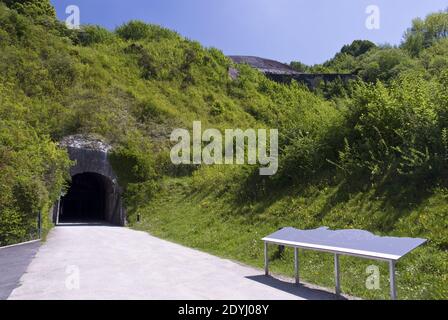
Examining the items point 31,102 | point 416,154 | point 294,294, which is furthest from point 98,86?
point 294,294

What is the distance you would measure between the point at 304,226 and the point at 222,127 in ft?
76.8

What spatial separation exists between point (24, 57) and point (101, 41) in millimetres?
12699

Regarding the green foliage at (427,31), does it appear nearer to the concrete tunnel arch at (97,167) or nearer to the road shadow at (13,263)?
the concrete tunnel arch at (97,167)

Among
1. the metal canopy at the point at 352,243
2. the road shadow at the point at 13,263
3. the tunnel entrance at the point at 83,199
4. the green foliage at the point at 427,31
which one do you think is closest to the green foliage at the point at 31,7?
the tunnel entrance at the point at 83,199

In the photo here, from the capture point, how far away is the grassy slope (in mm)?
7793

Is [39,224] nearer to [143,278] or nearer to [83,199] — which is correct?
[143,278]

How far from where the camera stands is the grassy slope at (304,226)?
779 centimetres

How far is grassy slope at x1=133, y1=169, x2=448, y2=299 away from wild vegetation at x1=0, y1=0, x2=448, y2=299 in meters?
0.05

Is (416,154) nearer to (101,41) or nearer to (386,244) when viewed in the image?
(386,244)

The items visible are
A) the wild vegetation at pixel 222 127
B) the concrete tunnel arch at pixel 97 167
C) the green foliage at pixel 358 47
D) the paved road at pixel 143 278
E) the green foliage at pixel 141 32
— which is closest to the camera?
the paved road at pixel 143 278

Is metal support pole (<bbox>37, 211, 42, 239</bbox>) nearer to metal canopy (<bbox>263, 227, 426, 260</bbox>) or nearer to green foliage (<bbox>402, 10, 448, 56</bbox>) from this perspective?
metal canopy (<bbox>263, 227, 426, 260</bbox>)

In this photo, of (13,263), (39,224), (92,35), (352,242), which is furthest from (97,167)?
(92,35)

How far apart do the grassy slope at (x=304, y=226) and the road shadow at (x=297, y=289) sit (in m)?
0.51

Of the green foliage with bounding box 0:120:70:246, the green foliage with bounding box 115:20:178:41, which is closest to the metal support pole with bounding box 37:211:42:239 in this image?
the green foliage with bounding box 0:120:70:246
